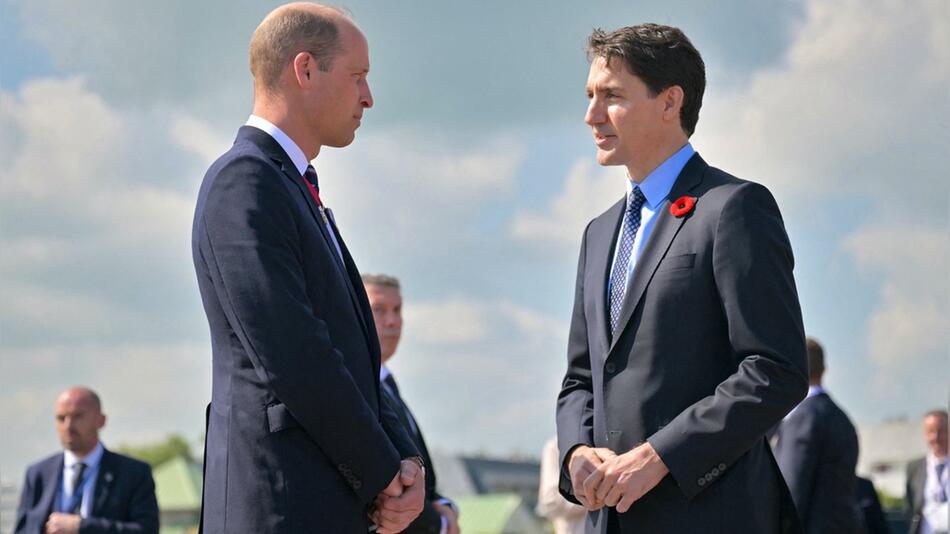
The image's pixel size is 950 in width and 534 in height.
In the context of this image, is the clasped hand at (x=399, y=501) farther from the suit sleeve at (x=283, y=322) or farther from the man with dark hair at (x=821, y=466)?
the man with dark hair at (x=821, y=466)

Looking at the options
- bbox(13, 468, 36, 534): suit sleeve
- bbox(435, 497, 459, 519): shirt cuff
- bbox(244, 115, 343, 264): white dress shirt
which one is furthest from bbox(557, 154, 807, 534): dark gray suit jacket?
bbox(13, 468, 36, 534): suit sleeve

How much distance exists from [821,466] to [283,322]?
3975 mm

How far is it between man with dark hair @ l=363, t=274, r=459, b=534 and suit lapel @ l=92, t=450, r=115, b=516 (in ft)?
9.03

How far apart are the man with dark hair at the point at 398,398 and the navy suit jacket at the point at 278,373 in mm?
1282

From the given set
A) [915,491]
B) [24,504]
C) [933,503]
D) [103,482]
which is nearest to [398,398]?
[103,482]

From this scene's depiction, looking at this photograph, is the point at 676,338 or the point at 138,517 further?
the point at 138,517

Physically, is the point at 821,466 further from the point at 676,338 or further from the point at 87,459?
the point at 87,459

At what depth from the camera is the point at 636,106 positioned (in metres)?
3.93

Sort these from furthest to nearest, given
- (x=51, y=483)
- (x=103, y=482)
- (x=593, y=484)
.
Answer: (x=51, y=483) < (x=103, y=482) < (x=593, y=484)

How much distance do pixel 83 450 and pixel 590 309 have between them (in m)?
5.64

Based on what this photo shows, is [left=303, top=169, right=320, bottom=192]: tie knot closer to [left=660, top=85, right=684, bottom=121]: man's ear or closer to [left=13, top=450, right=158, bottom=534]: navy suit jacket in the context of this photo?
[left=660, top=85, right=684, bottom=121]: man's ear

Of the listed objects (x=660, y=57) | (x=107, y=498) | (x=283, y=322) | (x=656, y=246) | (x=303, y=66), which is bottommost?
(x=107, y=498)

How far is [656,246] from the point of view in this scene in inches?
149

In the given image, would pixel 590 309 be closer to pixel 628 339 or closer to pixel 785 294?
pixel 628 339
